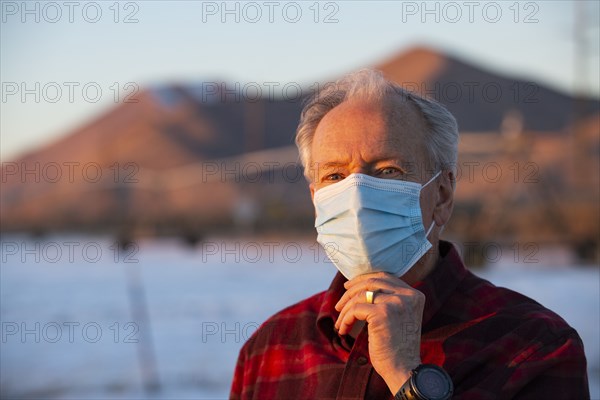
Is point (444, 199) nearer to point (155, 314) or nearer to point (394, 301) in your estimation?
point (394, 301)

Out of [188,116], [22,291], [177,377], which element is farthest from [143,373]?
[188,116]

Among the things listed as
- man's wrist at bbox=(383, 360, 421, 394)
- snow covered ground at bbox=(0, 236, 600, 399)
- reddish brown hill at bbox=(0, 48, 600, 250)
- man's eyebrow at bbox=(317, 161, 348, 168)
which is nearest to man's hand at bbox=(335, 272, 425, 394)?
man's wrist at bbox=(383, 360, 421, 394)

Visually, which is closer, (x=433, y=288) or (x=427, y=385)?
(x=427, y=385)

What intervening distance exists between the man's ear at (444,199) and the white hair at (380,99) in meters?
0.03

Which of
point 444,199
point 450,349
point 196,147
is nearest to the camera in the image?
point 450,349

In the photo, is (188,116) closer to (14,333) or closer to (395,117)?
(14,333)

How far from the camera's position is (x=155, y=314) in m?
12.2

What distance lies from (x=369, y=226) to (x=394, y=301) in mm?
261

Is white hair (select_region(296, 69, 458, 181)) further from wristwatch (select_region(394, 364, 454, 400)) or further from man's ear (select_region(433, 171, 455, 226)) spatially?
wristwatch (select_region(394, 364, 454, 400))

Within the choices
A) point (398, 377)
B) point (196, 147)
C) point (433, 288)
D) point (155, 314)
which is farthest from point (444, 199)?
point (196, 147)

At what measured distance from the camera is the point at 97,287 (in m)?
15.9

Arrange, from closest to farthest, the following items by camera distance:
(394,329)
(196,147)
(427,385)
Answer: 1. (427,385)
2. (394,329)
3. (196,147)

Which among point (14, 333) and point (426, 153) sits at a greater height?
point (426, 153)

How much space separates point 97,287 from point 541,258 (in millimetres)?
9061
